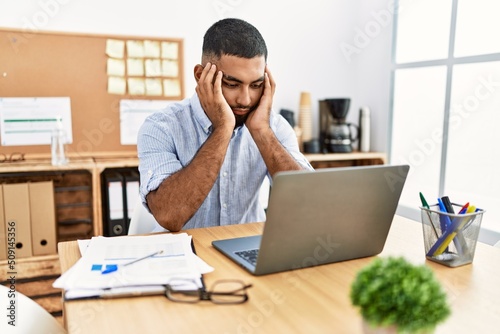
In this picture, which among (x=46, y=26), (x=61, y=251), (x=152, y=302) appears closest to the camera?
(x=152, y=302)

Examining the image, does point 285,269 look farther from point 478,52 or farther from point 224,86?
point 478,52

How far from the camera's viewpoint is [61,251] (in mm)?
1079

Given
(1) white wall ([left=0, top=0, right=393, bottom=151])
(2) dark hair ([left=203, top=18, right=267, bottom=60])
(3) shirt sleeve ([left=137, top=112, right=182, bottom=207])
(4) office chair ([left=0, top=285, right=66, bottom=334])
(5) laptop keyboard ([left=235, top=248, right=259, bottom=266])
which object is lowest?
(4) office chair ([left=0, top=285, right=66, bottom=334])

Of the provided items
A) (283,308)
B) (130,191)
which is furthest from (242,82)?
(130,191)

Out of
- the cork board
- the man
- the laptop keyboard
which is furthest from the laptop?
the cork board

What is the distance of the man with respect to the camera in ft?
4.51

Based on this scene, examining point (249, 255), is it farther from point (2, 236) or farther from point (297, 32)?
point (297, 32)

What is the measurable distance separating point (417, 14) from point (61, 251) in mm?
2650

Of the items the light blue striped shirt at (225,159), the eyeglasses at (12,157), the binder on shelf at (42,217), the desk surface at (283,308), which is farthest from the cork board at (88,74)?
the desk surface at (283,308)

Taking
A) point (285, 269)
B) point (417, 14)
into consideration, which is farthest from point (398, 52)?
point (285, 269)

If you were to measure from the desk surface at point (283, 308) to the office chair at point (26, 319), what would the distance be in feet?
0.57

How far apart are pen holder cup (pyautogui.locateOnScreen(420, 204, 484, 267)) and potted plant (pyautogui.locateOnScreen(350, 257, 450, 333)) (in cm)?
45

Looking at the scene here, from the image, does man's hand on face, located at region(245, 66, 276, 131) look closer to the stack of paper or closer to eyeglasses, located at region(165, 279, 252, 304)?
the stack of paper

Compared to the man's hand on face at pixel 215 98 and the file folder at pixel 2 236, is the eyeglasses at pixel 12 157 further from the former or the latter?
the man's hand on face at pixel 215 98
